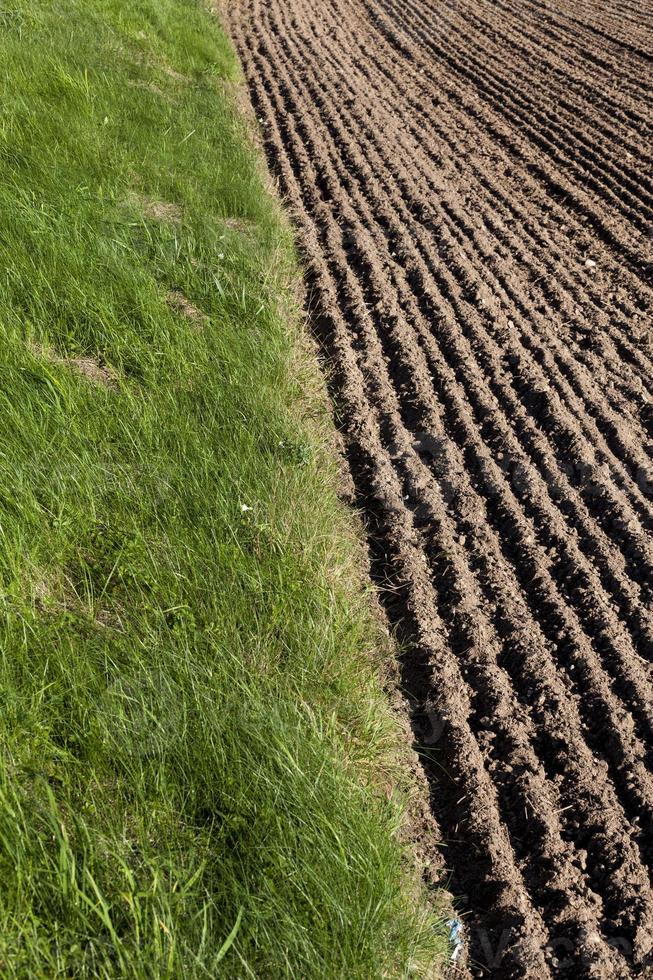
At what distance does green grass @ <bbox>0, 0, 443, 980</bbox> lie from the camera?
2.13 metres

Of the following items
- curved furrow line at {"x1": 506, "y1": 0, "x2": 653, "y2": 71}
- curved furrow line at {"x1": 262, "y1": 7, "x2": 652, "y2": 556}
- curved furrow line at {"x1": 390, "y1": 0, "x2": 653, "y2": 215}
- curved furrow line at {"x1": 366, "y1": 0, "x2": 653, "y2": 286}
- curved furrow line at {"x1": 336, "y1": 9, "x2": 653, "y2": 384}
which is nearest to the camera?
curved furrow line at {"x1": 336, "y1": 9, "x2": 653, "y2": 384}

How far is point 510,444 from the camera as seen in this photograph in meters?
4.09

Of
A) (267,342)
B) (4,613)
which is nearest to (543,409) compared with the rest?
(267,342)

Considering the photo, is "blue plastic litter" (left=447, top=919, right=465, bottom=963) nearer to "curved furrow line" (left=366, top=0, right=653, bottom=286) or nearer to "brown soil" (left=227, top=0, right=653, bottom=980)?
"brown soil" (left=227, top=0, right=653, bottom=980)

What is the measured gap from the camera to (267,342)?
444cm

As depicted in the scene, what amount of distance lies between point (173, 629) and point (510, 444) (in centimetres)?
203

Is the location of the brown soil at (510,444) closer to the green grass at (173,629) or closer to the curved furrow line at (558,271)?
the curved furrow line at (558,271)

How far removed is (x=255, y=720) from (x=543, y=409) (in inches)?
98.1

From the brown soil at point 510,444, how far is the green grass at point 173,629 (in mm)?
254

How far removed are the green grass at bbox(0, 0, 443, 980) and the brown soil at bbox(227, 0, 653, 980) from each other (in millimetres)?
254

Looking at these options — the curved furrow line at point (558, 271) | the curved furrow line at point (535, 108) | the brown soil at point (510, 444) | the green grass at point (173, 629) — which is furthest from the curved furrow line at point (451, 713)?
the curved furrow line at point (535, 108)

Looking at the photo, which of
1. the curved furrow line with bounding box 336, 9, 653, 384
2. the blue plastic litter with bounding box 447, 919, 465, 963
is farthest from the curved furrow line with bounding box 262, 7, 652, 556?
the blue plastic litter with bounding box 447, 919, 465, 963

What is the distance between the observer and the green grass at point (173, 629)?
213 cm

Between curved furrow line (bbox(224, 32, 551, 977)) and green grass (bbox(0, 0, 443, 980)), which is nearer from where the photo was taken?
green grass (bbox(0, 0, 443, 980))
